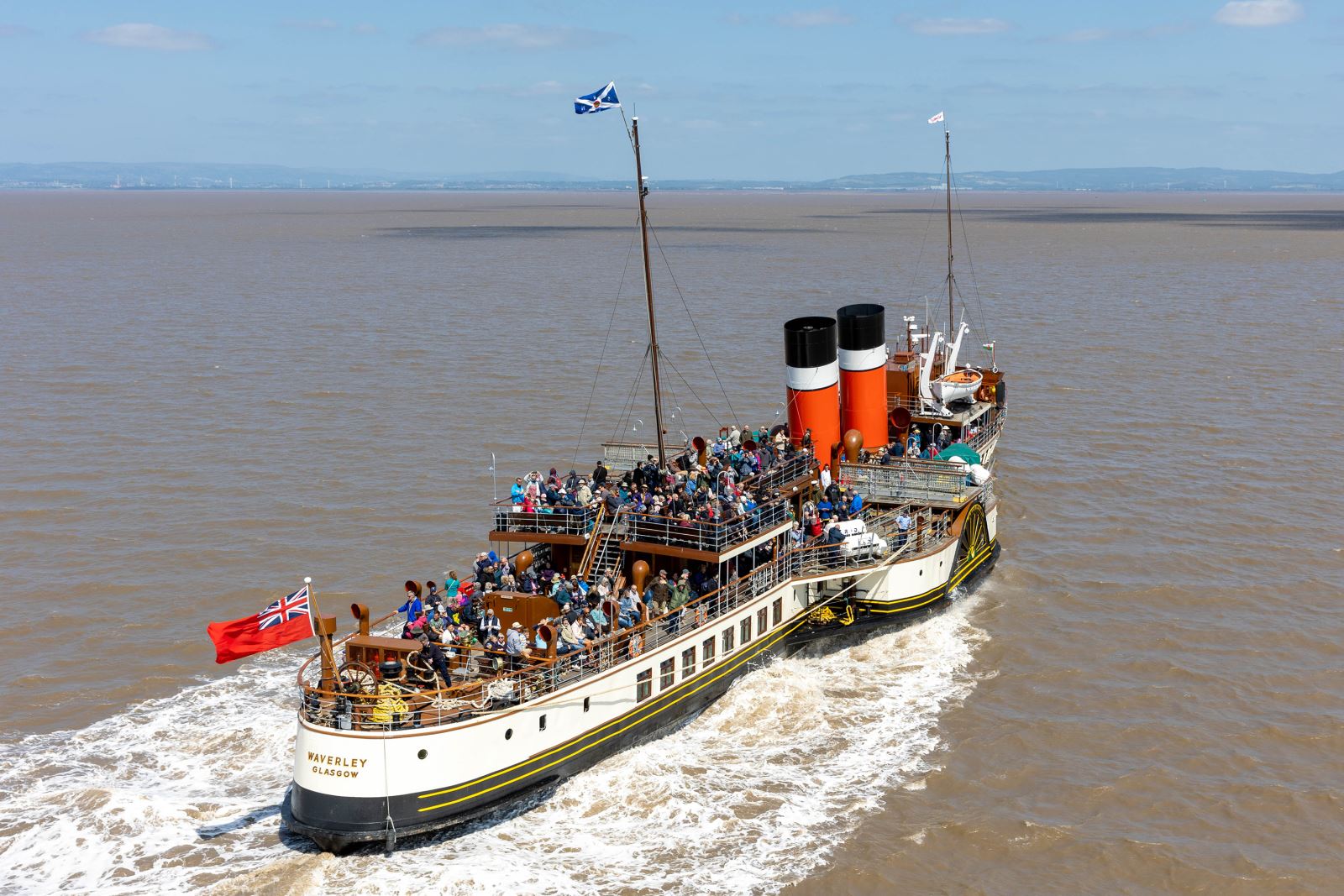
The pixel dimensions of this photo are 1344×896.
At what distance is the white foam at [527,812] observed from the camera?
66.4 feet

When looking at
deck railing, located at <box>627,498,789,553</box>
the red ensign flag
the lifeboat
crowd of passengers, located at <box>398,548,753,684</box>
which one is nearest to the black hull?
crowd of passengers, located at <box>398,548,753,684</box>

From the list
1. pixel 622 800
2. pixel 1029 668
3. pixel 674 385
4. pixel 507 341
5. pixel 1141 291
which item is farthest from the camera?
pixel 1141 291

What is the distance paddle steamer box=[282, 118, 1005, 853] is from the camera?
2031 cm

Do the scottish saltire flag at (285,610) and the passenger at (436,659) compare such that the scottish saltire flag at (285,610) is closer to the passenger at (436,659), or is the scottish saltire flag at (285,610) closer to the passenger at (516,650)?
the passenger at (436,659)

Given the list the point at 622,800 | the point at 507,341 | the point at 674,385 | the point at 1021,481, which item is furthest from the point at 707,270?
the point at 622,800

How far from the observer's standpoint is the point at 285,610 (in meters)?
20.2

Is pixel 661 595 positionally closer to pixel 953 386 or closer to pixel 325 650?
pixel 325 650

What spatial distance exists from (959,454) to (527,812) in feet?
56.0

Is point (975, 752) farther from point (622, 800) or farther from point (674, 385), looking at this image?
point (674, 385)

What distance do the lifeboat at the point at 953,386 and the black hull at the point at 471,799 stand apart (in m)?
12.3

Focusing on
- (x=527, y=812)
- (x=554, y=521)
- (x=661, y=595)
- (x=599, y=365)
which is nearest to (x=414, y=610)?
(x=554, y=521)

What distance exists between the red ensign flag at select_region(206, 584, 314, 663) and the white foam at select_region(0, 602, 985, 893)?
377cm

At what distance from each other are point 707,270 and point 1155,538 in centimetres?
8329

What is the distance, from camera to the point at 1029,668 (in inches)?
1114
